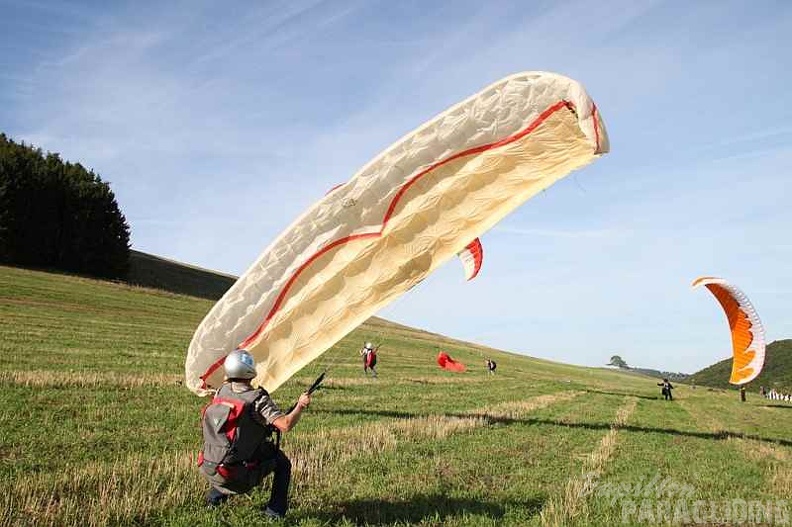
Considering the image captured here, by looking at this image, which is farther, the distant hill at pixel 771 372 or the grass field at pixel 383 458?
the distant hill at pixel 771 372

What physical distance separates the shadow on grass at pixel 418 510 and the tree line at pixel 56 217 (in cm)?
5523

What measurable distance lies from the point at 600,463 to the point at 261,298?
6.02 meters

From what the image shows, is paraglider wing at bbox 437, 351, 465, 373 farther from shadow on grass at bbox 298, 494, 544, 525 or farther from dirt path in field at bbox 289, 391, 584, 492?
shadow on grass at bbox 298, 494, 544, 525

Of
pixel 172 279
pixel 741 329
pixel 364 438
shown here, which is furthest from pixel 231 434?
pixel 172 279

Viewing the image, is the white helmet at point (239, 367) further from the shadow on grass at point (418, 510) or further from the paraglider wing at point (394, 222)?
the shadow on grass at point (418, 510)

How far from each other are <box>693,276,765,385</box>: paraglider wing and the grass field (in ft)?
11.7

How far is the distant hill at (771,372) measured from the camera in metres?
69.8

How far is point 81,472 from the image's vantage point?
6965 mm

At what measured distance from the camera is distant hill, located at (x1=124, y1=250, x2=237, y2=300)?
6241cm

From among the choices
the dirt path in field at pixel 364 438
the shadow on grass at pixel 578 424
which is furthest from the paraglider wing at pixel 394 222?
the shadow on grass at pixel 578 424

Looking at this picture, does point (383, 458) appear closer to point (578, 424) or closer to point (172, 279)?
point (578, 424)

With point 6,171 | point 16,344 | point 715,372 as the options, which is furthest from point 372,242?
point 715,372

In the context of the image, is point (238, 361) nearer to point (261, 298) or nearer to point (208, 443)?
point (208, 443)

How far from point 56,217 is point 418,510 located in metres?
61.2
